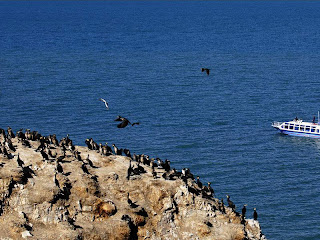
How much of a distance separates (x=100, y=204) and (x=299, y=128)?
84.7m

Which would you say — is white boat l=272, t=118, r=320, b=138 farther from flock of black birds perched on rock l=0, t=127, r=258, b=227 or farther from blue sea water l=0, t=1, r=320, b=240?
flock of black birds perched on rock l=0, t=127, r=258, b=227

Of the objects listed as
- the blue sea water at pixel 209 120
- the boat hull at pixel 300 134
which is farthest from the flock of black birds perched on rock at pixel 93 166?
the boat hull at pixel 300 134

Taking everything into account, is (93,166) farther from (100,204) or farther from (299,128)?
(299,128)

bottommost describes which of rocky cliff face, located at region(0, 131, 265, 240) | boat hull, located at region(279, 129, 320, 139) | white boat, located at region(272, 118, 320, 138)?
boat hull, located at region(279, 129, 320, 139)

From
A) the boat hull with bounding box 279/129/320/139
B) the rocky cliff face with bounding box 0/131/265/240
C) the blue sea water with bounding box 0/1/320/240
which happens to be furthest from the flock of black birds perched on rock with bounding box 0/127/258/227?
the boat hull with bounding box 279/129/320/139

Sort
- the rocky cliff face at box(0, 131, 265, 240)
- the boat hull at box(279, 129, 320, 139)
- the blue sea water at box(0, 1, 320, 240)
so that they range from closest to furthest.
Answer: the rocky cliff face at box(0, 131, 265, 240), the blue sea water at box(0, 1, 320, 240), the boat hull at box(279, 129, 320, 139)

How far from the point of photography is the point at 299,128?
13912 cm

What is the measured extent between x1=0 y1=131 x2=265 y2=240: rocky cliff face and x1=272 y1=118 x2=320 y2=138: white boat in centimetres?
7331

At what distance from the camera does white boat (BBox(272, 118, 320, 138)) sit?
137625 millimetres

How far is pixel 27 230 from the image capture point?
5762cm

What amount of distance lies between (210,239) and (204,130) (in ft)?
243

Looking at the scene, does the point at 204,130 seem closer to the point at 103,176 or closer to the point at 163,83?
the point at 163,83

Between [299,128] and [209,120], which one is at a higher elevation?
[209,120]

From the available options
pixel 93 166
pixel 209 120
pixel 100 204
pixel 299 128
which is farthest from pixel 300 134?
pixel 100 204
